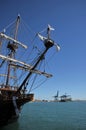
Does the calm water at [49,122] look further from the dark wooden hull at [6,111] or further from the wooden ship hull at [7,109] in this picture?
the wooden ship hull at [7,109]

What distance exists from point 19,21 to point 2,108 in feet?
65.5

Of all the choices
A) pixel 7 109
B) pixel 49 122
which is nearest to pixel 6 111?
pixel 7 109

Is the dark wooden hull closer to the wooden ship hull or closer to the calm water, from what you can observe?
the wooden ship hull

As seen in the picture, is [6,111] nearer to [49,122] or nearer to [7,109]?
[7,109]

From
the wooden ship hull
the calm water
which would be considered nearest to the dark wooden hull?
the wooden ship hull

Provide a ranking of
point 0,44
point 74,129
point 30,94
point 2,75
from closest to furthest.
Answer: point 74,129
point 30,94
point 0,44
point 2,75

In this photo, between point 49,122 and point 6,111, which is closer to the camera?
point 6,111

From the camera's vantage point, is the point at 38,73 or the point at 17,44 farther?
the point at 17,44

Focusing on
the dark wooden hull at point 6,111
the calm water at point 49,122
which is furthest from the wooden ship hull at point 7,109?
the calm water at point 49,122

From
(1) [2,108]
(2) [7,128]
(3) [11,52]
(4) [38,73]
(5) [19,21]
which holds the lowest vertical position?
(2) [7,128]

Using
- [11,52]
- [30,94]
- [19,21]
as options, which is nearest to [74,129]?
[30,94]

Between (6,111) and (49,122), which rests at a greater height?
(6,111)

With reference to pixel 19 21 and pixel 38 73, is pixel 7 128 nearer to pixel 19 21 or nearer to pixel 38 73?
pixel 38 73

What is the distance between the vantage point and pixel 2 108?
1299 inches
